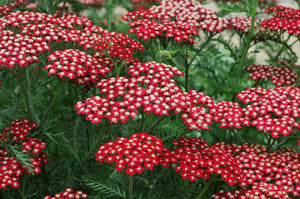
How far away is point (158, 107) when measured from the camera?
210 cm

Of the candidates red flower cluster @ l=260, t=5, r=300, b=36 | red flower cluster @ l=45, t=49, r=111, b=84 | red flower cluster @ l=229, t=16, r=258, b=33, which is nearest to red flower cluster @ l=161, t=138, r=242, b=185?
red flower cluster @ l=45, t=49, r=111, b=84

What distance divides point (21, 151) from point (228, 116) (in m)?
1.45

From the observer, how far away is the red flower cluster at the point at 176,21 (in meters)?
2.67

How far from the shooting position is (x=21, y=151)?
2.42 meters

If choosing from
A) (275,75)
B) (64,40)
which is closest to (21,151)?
(64,40)

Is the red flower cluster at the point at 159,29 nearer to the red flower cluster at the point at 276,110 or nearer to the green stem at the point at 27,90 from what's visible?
the red flower cluster at the point at 276,110

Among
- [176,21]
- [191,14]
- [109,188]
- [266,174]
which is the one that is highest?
[191,14]

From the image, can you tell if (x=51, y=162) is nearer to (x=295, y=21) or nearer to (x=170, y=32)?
(x=170, y=32)

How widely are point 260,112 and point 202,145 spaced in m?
0.46

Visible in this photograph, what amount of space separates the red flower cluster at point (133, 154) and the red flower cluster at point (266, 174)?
63 cm

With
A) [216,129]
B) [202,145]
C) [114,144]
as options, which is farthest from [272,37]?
[114,144]

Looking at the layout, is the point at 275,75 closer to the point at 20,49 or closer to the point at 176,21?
the point at 176,21

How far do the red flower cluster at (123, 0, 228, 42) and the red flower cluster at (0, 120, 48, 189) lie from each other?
1.09 metres

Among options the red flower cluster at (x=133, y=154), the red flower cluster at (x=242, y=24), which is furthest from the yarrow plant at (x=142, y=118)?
the red flower cluster at (x=242, y=24)
